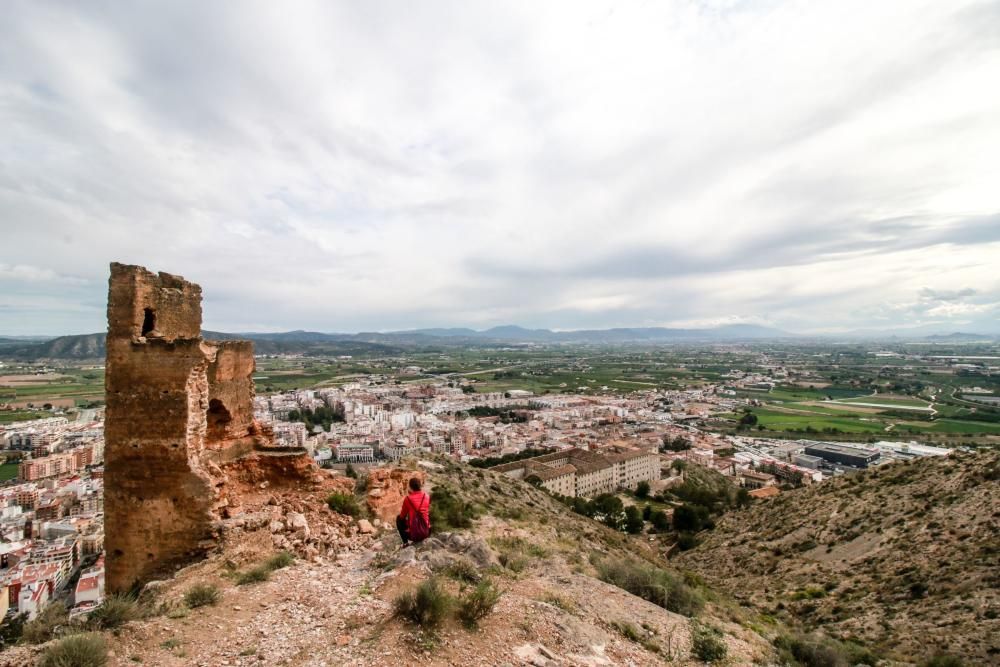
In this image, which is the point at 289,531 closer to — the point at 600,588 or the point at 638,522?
the point at 600,588

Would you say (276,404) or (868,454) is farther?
(276,404)

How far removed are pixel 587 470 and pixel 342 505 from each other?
4041 centimetres

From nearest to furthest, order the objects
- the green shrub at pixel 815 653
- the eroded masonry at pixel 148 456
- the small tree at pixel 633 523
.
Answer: the eroded masonry at pixel 148 456 → the green shrub at pixel 815 653 → the small tree at pixel 633 523

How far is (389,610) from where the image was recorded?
6016 mm

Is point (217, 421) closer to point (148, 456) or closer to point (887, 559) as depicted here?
point (148, 456)

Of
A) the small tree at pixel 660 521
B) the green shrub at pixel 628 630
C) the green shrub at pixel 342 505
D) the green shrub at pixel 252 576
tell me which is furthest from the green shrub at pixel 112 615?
the small tree at pixel 660 521

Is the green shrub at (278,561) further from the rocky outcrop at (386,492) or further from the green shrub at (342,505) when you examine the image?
the rocky outcrop at (386,492)

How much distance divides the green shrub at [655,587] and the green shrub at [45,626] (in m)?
8.63

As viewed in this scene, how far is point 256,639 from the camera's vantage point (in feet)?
17.9

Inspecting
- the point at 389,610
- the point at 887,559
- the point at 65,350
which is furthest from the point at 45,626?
the point at 65,350

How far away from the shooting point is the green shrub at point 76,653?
432cm

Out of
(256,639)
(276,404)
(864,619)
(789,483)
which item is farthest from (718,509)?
(276,404)

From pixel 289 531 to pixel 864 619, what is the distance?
15.7 meters

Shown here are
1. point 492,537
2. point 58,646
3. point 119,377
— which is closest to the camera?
point 58,646
